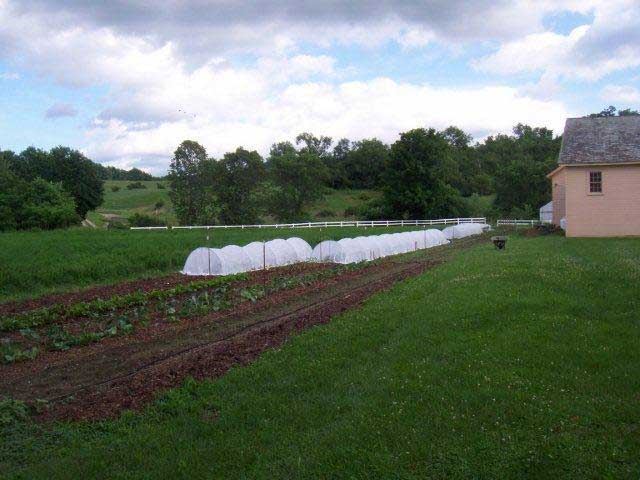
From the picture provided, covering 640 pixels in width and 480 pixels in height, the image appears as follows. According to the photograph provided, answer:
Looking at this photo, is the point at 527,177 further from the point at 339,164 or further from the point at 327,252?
the point at 327,252

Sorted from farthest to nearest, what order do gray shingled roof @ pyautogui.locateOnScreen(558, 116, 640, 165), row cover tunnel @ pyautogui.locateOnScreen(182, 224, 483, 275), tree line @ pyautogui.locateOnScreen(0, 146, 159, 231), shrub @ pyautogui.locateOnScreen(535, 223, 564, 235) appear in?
1. tree line @ pyautogui.locateOnScreen(0, 146, 159, 231)
2. shrub @ pyautogui.locateOnScreen(535, 223, 564, 235)
3. gray shingled roof @ pyautogui.locateOnScreen(558, 116, 640, 165)
4. row cover tunnel @ pyautogui.locateOnScreen(182, 224, 483, 275)

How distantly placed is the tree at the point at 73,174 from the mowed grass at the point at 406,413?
64.3 meters

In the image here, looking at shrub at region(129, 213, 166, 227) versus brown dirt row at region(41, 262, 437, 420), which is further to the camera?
shrub at region(129, 213, 166, 227)

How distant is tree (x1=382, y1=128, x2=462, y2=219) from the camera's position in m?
61.5

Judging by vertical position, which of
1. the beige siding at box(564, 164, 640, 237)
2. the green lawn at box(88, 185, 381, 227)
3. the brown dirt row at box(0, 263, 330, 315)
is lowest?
the brown dirt row at box(0, 263, 330, 315)

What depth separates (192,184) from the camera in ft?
200

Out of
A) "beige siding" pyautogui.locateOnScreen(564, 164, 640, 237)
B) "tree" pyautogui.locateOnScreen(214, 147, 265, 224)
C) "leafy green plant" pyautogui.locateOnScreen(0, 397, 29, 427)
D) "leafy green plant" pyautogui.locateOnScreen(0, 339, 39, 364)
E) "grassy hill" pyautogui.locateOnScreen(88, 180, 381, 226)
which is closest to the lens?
"leafy green plant" pyautogui.locateOnScreen(0, 397, 29, 427)

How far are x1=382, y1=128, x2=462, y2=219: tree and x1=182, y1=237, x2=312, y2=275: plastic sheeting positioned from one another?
37318mm

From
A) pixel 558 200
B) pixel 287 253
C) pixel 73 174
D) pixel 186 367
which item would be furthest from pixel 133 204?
pixel 186 367

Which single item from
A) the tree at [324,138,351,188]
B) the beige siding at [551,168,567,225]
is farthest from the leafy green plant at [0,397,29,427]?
the tree at [324,138,351,188]

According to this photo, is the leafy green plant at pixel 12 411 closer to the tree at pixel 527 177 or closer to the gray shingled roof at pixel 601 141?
the gray shingled roof at pixel 601 141

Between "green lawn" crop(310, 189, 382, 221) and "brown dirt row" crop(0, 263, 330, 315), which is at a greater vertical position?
"green lawn" crop(310, 189, 382, 221)

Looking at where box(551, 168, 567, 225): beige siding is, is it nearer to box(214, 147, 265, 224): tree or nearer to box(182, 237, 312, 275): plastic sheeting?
box(182, 237, 312, 275): plastic sheeting

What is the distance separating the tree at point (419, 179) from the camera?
61.5 metres
